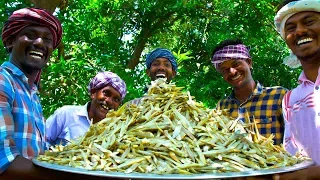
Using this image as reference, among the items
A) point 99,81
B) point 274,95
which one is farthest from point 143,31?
point 274,95

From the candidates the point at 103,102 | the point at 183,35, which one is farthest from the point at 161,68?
the point at 183,35

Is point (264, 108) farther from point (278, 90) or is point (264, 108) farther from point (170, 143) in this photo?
point (170, 143)

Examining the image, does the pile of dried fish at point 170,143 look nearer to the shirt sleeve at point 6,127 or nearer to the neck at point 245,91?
the shirt sleeve at point 6,127

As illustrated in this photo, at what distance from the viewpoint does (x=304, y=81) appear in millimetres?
2047

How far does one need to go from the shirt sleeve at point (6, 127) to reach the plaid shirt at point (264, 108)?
56.7 inches

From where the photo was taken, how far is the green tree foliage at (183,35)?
4.89 metres

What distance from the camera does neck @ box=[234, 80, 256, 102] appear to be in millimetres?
2787

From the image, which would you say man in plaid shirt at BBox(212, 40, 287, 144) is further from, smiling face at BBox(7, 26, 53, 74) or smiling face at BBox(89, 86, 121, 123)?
smiling face at BBox(7, 26, 53, 74)

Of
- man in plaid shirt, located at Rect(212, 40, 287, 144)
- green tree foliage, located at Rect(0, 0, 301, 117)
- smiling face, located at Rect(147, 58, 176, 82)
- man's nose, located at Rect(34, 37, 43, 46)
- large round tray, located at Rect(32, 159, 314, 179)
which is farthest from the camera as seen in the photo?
green tree foliage, located at Rect(0, 0, 301, 117)

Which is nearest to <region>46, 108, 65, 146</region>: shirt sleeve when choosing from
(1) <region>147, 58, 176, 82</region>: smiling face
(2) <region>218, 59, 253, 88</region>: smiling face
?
(1) <region>147, 58, 176, 82</region>: smiling face

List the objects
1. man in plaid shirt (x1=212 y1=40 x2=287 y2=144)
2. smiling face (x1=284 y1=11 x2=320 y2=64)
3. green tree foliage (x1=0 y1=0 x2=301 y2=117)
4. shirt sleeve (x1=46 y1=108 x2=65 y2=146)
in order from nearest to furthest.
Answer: smiling face (x1=284 y1=11 x2=320 y2=64) → man in plaid shirt (x1=212 y1=40 x2=287 y2=144) → shirt sleeve (x1=46 y1=108 x2=65 y2=146) → green tree foliage (x1=0 y1=0 x2=301 y2=117)

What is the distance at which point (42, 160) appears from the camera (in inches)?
52.9

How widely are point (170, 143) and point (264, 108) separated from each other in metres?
1.48

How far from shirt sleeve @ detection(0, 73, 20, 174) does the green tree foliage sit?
122 inches
